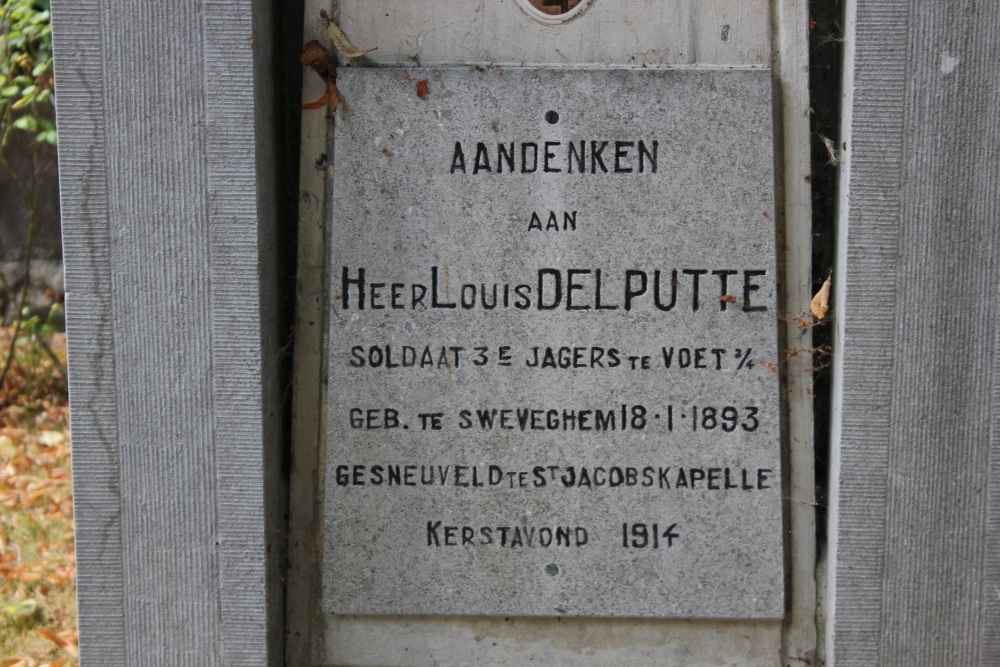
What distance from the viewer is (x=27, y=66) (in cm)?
485

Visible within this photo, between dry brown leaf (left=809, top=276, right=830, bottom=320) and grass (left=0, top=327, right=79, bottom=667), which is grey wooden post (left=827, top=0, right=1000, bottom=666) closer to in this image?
dry brown leaf (left=809, top=276, right=830, bottom=320)

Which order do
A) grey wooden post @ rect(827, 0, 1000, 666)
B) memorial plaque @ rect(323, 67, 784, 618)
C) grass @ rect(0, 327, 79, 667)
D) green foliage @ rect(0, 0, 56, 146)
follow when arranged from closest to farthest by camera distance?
→ 1. grey wooden post @ rect(827, 0, 1000, 666)
2. memorial plaque @ rect(323, 67, 784, 618)
3. grass @ rect(0, 327, 79, 667)
4. green foliage @ rect(0, 0, 56, 146)

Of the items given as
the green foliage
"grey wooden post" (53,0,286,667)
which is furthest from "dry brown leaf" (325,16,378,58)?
the green foliage

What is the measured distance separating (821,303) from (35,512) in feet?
11.0

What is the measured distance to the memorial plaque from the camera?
259 cm

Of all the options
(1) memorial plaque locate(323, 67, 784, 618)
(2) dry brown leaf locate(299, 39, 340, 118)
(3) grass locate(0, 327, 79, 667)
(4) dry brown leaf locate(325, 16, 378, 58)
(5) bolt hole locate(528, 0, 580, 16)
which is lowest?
(3) grass locate(0, 327, 79, 667)

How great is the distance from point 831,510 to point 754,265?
73 cm

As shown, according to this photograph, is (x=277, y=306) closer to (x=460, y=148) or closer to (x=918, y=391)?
(x=460, y=148)

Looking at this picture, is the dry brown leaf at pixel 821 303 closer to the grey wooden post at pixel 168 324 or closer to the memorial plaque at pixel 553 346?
the memorial plaque at pixel 553 346

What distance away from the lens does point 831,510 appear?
8.46 ft

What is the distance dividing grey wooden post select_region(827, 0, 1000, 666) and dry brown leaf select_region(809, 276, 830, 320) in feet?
0.32

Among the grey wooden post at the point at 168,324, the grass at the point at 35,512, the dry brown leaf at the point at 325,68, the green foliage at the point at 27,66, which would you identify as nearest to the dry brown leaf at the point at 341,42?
the dry brown leaf at the point at 325,68

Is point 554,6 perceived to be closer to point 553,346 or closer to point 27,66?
point 553,346

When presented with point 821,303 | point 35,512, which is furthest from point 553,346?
point 35,512
